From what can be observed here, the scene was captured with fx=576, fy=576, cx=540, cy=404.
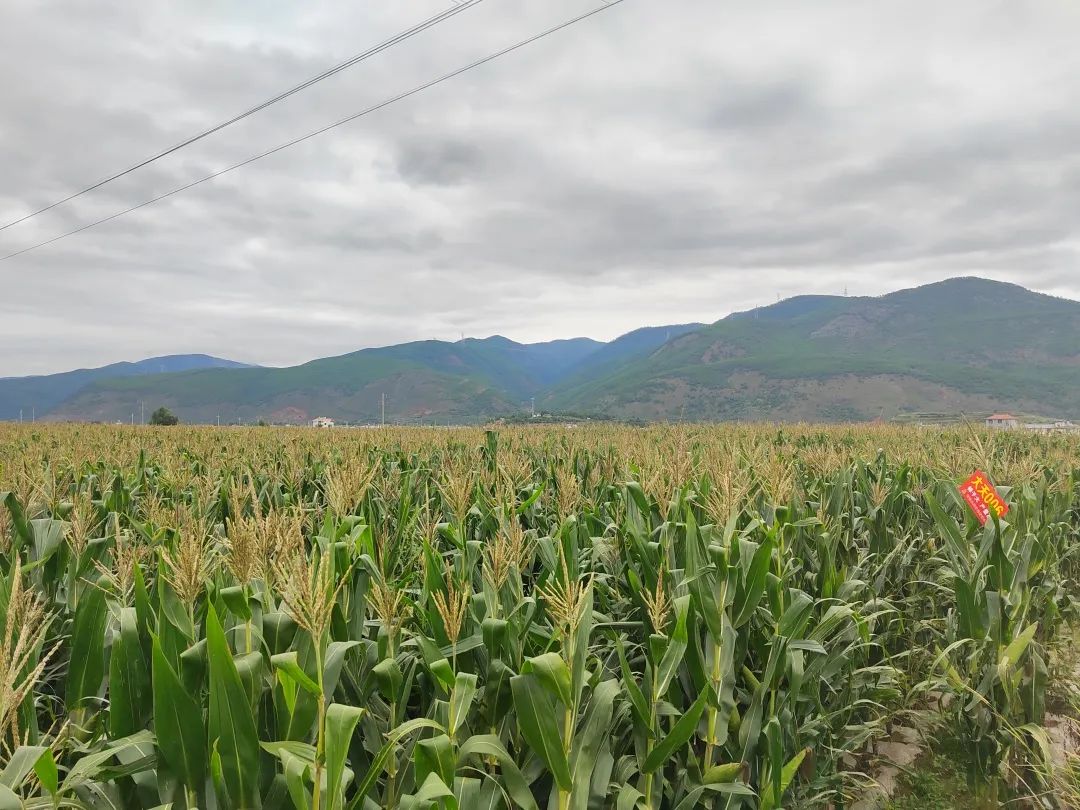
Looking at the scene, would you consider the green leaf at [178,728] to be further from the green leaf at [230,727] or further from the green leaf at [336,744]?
the green leaf at [336,744]

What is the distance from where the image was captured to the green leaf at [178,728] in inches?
69.1

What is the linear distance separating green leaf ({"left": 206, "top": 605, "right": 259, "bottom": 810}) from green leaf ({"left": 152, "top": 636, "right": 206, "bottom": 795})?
0.06 metres

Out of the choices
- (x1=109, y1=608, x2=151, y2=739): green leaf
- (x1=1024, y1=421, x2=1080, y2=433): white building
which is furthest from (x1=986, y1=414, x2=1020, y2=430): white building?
(x1=109, y1=608, x2=151, y2=739): green leaf

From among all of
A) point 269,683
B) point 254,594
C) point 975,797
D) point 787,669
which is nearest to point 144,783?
point 269,683

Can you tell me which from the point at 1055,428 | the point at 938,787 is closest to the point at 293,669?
the point at 938,787

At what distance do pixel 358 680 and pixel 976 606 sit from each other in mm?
4280

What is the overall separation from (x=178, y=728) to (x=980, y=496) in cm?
566

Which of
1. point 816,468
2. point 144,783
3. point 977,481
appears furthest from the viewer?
point 816,468

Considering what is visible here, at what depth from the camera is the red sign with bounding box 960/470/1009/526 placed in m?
4.71

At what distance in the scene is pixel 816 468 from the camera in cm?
714

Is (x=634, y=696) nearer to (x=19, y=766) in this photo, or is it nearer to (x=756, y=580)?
(x=756, y=580)

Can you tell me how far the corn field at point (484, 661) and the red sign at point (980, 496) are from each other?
0.94ft

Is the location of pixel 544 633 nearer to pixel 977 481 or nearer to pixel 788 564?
pixel 788 564

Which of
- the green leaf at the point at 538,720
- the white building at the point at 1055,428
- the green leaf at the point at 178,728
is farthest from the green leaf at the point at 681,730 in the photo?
the white building at the point at 1055,428
